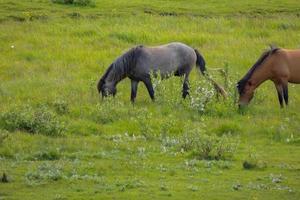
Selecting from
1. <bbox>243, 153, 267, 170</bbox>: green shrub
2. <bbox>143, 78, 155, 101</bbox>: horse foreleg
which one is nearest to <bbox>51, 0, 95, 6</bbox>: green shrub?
<bbox>143, 78, 155, 101</bbox>: horse foreleg

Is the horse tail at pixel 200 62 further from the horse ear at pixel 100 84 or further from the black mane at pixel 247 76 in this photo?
the horse ear at pixel 100 84

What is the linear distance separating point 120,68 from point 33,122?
400 centimetres

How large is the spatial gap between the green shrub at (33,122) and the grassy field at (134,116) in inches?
0.8

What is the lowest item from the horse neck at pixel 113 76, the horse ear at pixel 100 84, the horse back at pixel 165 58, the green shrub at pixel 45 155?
the green shrub at pixel 45 155

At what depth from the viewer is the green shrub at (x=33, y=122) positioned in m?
15.3

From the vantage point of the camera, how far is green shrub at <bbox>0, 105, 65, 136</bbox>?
15.3m

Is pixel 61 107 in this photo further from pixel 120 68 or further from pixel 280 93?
pixel 280 93

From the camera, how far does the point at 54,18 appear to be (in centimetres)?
2902

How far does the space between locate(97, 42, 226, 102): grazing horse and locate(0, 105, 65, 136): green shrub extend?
342 cm

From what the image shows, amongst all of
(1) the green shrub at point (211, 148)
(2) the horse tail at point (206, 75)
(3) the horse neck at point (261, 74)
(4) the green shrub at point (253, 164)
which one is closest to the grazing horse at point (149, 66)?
(2) the horse tail at point (206, 75)

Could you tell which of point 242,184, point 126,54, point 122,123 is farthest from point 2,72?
point 242,184

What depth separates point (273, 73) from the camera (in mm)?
19391

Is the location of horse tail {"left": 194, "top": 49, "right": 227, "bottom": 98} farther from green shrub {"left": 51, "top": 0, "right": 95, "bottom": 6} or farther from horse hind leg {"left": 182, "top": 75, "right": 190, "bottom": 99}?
green shrub {"left": 51, "top": 0, "right": 95, "bottom": 6}

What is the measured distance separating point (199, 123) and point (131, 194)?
5.99m
